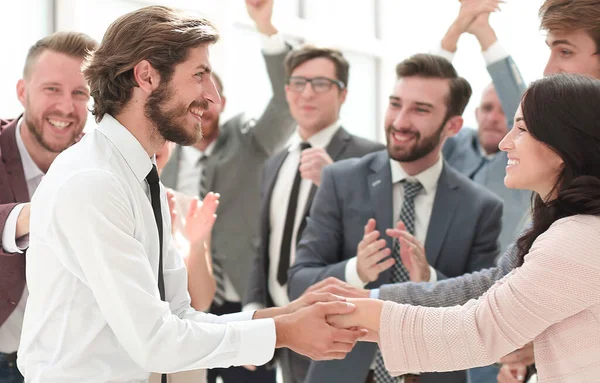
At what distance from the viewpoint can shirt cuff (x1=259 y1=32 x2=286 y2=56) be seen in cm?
444

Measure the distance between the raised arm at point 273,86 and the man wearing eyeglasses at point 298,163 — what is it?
0.72 feet

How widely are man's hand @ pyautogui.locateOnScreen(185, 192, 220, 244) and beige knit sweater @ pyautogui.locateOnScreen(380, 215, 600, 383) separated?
1.22 metres

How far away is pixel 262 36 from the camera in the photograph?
4.41m

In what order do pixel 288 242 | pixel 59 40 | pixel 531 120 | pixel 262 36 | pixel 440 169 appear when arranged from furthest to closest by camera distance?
pixel 262 36 → pixel 288 242 → pixel 440 169 → pixel 59 40 → pixel 531 120

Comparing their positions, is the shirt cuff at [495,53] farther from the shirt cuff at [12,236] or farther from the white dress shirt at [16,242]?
the shirt cuff at [12,236]

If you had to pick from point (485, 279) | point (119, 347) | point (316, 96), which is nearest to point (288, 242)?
point (316, 96)

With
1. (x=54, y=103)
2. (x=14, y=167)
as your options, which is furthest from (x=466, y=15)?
(x=14, y=167)

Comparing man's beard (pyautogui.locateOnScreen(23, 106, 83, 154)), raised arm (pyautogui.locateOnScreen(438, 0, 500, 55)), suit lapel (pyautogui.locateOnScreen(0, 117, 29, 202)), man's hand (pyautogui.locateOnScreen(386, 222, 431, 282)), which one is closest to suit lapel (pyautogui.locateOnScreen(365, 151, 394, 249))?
man's hand (pyautogui.locateOnScreen(386, 222, 431, 282))

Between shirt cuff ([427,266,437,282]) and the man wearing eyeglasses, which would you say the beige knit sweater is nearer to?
shirt cuff ([427,266,437,282])

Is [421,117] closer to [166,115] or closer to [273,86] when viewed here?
[273,86]

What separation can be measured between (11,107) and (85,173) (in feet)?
8.69

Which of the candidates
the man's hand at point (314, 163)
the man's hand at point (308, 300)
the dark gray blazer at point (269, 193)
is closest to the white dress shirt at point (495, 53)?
the dark gray blazer at point (269, 193)

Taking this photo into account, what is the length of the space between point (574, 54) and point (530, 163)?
0.86 metres

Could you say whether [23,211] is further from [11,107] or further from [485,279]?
[11,107]
